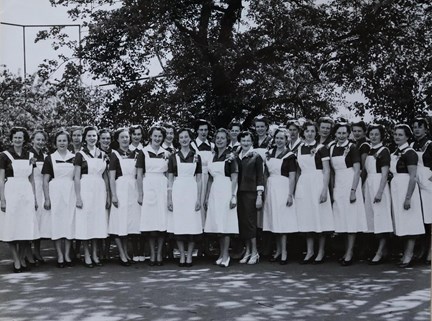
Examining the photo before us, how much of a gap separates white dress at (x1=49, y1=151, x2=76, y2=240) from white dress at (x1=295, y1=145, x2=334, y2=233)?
324 centimetres

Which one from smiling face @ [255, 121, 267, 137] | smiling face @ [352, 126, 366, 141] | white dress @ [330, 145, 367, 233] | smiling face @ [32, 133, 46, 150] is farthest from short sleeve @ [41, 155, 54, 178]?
smiling face @ [352, 126, 366, 141]

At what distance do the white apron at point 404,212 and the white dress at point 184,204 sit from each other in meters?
2.76

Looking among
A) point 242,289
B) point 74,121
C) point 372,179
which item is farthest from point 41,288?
point 74,121

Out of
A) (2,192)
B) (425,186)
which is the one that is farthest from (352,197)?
(2,192)

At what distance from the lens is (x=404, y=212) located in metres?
8.45

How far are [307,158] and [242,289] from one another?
8.54ft

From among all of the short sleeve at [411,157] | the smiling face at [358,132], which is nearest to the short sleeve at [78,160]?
the smiling face at [358,132]

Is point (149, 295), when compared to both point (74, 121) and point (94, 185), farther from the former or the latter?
point (74, 121)

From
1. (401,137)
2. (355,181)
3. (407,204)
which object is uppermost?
(401,137)

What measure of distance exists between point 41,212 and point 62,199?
1.31 ft

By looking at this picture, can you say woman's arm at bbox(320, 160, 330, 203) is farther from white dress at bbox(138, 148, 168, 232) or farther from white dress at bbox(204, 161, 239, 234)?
white dress at bbox(138, 148, 168, 232)

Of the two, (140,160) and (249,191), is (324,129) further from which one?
(140,160)

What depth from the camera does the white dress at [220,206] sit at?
8.68 meters

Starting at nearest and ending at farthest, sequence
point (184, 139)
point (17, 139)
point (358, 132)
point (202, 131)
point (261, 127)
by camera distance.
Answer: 1. point (17, 139)
2. point (184, 139)
3. point (358, 132)
4. point (261, 127)
5. point (202, 131)
